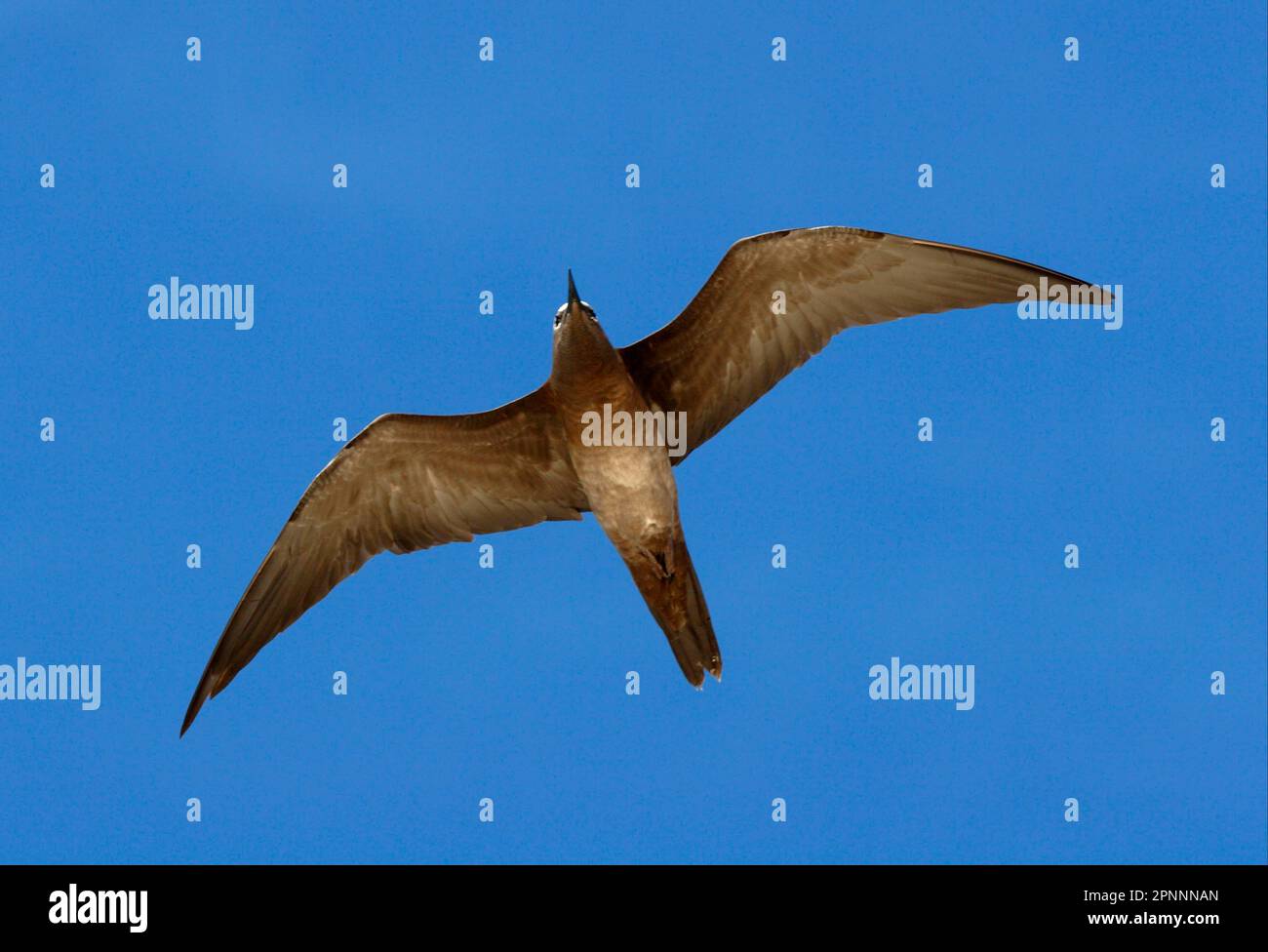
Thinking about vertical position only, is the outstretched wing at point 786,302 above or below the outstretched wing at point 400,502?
above

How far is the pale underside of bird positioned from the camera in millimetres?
16578

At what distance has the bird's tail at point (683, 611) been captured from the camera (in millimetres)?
16750

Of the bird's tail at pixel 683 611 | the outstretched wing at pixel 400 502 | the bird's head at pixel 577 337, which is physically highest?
the bird's head at pixel 577 337

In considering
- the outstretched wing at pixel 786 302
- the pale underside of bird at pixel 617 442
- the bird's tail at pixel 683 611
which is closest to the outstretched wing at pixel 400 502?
the pale underside of bird at pixel 617 442

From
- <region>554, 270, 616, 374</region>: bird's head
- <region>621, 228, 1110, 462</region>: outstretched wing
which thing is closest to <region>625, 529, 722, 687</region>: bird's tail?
<region>621, 228, 1110, 462</region>: outstretched wing

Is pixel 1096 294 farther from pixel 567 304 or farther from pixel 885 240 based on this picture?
pixel 567 304

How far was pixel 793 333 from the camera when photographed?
1709 centimetres

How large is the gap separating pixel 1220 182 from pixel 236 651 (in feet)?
38.2

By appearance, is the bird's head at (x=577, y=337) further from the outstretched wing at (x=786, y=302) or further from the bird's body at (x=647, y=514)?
the outstretched wing at (x=786, y=302)

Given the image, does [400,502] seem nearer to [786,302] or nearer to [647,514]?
[647,514]

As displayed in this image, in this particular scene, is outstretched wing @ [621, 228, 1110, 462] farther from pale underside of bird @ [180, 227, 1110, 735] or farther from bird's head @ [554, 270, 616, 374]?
bird's head @ [554, 270, 616, 374]

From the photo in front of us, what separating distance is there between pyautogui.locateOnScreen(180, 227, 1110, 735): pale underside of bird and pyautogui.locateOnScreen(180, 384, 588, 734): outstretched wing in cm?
Answer: 1

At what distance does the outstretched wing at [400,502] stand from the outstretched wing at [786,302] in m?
1.41

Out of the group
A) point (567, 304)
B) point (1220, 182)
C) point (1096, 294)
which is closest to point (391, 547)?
point (567, 304)
